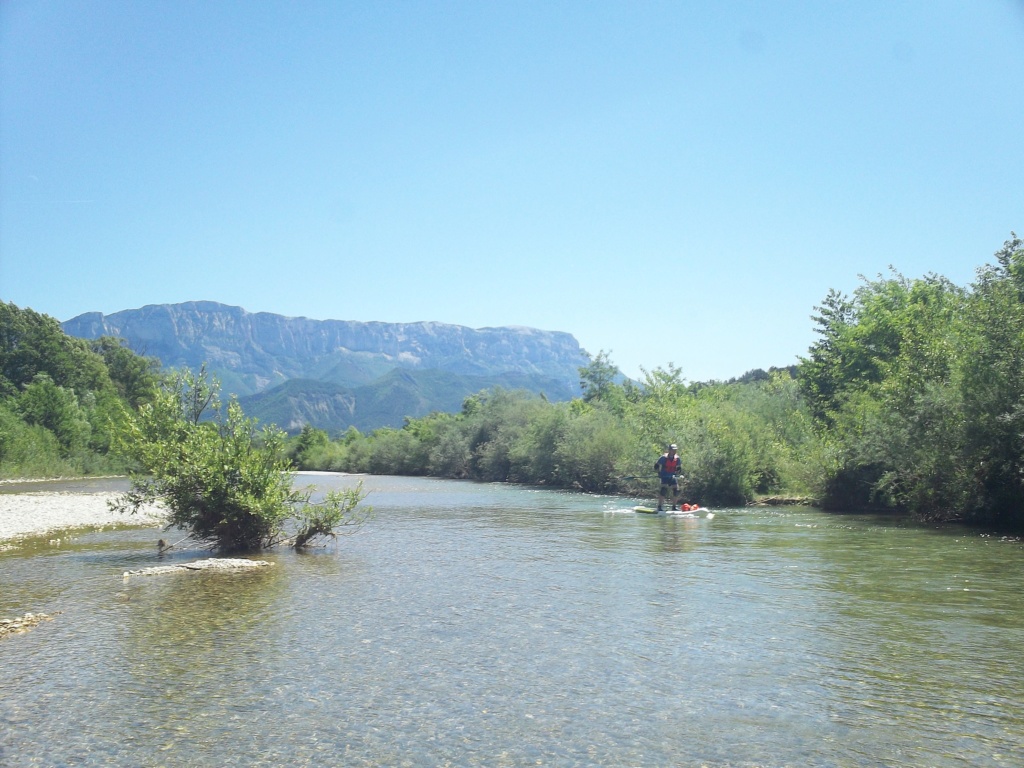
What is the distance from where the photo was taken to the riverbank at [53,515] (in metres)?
29.2

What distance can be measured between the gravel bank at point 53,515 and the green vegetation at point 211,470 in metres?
4.83

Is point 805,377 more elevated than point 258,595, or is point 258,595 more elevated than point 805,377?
point 805,377

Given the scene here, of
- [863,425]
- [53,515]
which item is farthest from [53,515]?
[863,425]

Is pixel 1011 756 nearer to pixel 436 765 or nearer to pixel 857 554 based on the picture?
pixel 436 765

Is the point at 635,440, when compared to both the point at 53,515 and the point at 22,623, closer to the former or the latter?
the point at 53,515

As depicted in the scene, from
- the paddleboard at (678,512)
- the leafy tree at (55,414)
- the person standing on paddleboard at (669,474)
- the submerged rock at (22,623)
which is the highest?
the leafy tree at (55,414)

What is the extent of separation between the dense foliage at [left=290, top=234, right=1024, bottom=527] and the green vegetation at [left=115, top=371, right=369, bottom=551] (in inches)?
803

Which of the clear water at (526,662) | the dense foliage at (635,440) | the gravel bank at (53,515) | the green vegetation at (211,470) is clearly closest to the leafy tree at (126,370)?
the dense foliage at (635,440)

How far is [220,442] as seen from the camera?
846 inches

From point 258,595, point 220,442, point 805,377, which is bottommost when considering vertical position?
point 258,595

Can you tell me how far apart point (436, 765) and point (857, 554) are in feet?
53.8

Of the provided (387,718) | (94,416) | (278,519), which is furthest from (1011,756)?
(94,416)

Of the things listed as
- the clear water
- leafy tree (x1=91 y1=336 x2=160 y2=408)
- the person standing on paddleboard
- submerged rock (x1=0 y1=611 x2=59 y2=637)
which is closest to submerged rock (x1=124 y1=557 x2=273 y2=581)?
the clear water

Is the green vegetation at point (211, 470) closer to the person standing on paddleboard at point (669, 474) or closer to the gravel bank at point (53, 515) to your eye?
the gravel bank at point (53, 515)
